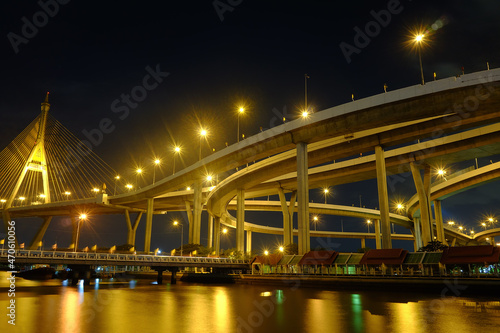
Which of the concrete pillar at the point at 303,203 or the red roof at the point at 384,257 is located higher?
Answer: the concrete pillar at the point at 303,203

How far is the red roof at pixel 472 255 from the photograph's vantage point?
98.6 feet

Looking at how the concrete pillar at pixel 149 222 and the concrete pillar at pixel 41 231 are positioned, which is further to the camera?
the concrete pillar at pixel 41 231

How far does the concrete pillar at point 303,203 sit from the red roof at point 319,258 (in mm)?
3732

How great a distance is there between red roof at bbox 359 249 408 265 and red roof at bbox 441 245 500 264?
365 centimetres

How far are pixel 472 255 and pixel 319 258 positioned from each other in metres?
14.6

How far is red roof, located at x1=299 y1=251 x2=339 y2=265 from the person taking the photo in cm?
3961

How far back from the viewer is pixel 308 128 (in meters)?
45.8

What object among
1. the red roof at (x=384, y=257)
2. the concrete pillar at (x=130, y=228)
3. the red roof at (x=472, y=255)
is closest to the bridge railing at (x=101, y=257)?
the red roof at (x=384, y=257)

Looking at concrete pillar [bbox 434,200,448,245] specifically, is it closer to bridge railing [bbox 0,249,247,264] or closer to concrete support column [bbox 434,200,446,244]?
concrete support column [bbox 434,200,446,244]

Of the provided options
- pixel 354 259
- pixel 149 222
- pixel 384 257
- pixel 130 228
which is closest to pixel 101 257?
pixel 354 259

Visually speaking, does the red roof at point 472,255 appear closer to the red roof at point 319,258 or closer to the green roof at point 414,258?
the green roof at point 414,258

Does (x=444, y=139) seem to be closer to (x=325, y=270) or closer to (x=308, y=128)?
(x=308, y=128)

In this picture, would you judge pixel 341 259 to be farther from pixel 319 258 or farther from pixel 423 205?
pixel 423 205

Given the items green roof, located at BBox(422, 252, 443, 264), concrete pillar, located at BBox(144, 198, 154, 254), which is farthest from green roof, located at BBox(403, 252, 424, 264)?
concrete pillar, located at BBox(144, 198, 154, 254)
